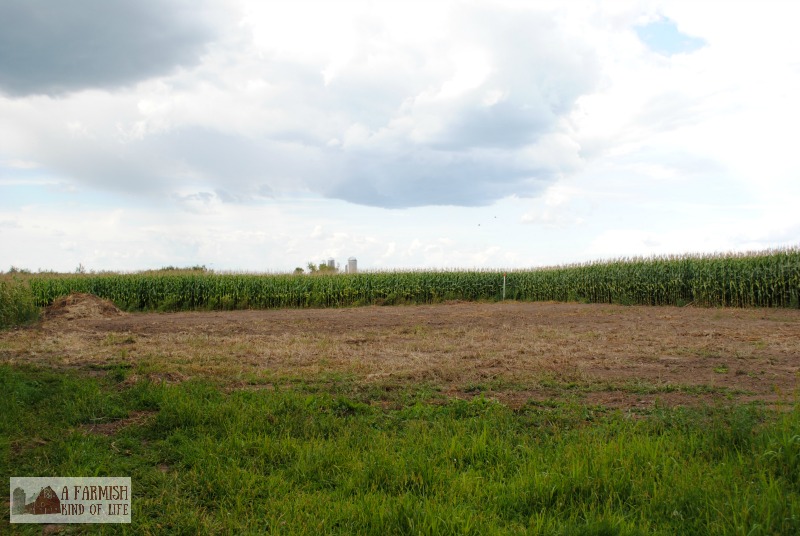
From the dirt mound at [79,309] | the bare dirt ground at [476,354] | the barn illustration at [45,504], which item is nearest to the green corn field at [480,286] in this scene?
the dirt mound at [79,309]

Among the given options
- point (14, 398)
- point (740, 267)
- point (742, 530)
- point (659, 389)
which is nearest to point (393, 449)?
point (742, 530)

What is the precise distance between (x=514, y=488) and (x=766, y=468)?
2.22 meters

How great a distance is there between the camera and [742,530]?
13.1 feet

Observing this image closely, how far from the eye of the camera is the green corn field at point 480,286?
25203 millimetres

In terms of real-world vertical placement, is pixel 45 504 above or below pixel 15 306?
below

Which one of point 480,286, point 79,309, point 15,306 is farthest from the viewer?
point 480,286

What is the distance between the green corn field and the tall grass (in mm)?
Answer: 8852

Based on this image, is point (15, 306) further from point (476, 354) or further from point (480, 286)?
point (480, 286)

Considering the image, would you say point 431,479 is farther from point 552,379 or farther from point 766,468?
point 552,379

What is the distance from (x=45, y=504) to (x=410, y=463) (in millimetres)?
3155

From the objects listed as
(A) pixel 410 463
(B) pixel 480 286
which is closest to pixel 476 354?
(A) pixel 410 463

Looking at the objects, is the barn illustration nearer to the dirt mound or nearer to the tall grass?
the tall grass

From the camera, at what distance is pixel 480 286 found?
34.0m

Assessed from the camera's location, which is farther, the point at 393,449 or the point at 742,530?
the point at 393,449
